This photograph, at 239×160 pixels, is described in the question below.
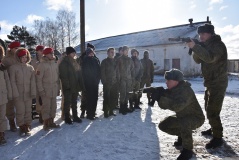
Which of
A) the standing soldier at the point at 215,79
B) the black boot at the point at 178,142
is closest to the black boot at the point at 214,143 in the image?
the standing soldier at the point at 215,79

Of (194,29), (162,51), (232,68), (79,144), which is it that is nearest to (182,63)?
(162,51)

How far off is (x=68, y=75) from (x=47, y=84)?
0.72m

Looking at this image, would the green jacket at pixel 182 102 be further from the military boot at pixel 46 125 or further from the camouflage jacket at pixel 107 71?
the camouflage jacket at pixel 107 71

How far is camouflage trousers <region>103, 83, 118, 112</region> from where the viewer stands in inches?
284

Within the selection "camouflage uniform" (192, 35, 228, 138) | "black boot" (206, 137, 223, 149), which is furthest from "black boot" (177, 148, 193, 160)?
"camouflage uniform" (192, 35, 228, 138)

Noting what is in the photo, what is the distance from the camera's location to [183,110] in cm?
416

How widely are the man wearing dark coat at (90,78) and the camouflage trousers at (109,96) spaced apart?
1.31ft

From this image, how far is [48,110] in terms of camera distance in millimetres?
5773

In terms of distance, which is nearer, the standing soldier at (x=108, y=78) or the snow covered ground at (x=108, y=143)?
the snow covered ground at (x=108, y=143)

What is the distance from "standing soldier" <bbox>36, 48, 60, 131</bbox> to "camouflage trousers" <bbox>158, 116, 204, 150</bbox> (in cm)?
276

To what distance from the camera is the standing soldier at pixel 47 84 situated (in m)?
5.62

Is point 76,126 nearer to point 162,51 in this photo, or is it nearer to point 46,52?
point 46,52

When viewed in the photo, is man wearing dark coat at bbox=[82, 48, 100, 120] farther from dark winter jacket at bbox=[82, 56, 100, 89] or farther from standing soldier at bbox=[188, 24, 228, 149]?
standing soldier at bbox=[188, 24, 228, 149]

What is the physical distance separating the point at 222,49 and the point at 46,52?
375 centimetres
